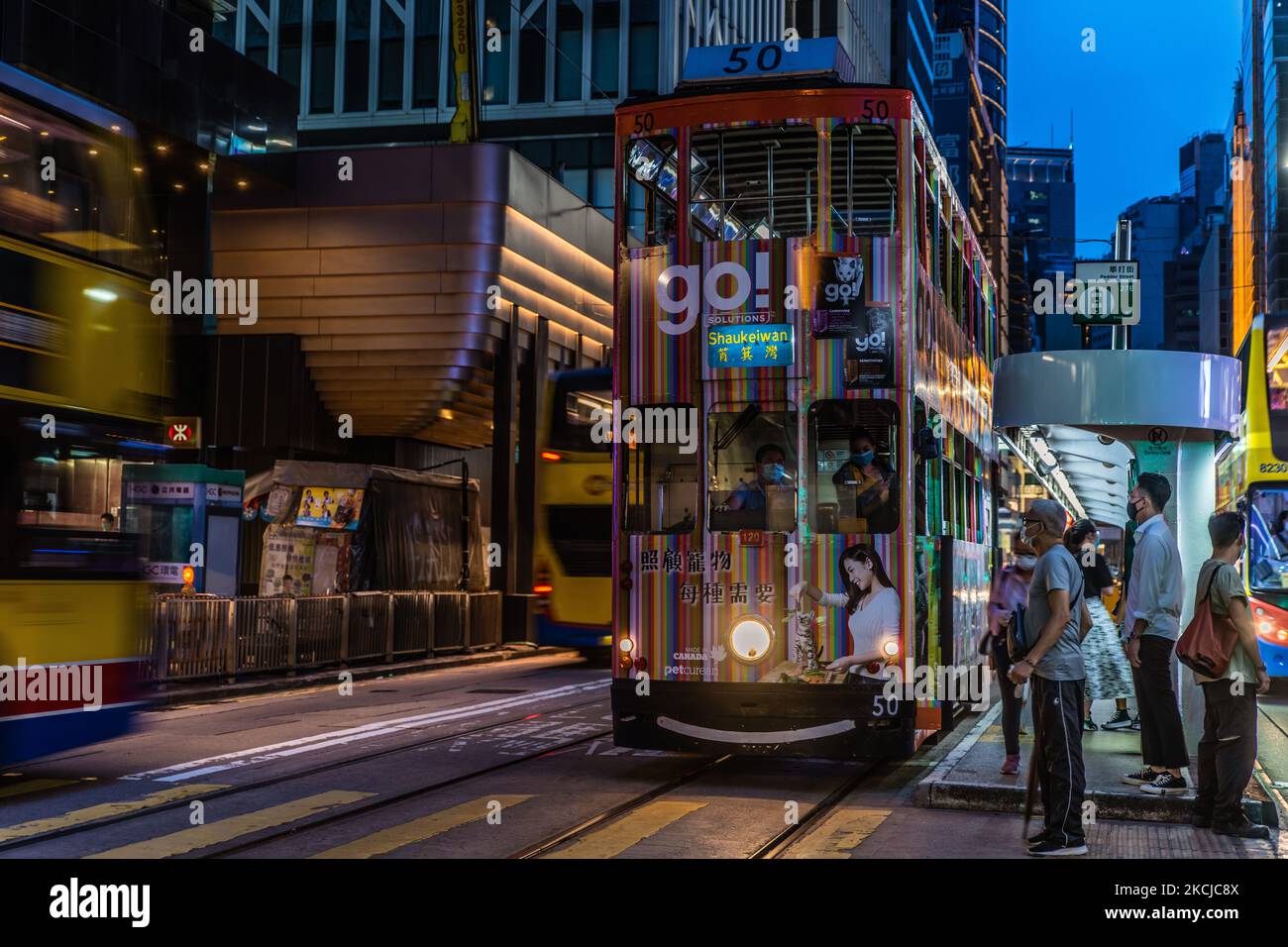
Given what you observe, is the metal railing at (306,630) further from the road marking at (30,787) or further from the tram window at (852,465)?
the tram window at (852,465)

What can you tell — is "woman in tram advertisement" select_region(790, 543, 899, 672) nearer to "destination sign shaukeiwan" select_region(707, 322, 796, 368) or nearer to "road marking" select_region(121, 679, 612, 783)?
"destination sign shaukeiwan" select_region(707, 322, 796, 368)

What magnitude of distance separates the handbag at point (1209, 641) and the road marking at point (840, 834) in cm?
209

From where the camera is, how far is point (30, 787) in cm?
1088

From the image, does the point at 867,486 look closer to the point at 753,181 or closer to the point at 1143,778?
the point at 753,181

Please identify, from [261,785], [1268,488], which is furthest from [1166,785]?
[1268,488]

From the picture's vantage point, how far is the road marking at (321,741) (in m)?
11.7

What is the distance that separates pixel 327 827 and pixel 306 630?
12384 millimetres

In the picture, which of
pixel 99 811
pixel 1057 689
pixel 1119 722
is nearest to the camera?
pixel 1057 689

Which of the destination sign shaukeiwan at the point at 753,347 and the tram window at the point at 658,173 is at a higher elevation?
the tram window at the point at 658,173

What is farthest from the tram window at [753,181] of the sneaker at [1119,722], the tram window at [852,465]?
the sneaker at [1119,722]

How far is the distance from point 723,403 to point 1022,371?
2.94 metres

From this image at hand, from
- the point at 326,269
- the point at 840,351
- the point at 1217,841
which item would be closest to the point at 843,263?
the point at 840,351

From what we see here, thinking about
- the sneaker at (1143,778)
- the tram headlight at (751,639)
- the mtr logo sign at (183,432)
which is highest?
the mtr logo sign at (183,432)
